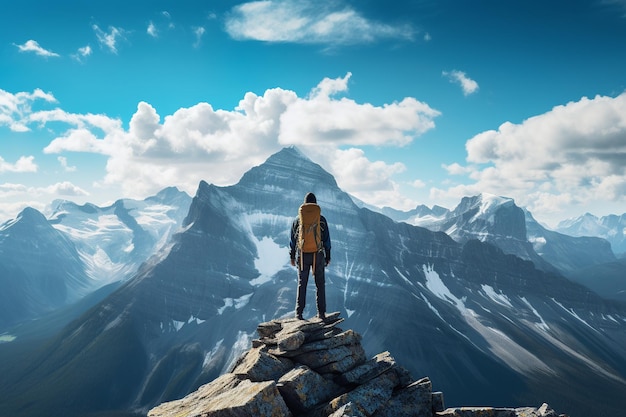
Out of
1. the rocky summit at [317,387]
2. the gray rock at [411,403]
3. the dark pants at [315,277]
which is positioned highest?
the dark pants at [315,277]

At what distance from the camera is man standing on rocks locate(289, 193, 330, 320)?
25.0m

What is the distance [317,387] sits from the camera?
1869 centimetres

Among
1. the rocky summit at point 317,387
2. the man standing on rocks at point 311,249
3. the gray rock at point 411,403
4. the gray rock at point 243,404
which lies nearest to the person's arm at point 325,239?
the man standing on rocks at point 311,249

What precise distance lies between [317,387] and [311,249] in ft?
28.6

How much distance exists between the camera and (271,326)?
2478 centimetres

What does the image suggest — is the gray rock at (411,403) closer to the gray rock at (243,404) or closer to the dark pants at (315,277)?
the gray rock at (243,404)

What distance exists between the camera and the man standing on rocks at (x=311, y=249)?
25.0m

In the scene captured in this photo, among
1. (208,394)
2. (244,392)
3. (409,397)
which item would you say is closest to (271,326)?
(208,394)

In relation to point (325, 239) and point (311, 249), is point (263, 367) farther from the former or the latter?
point (325, 239)

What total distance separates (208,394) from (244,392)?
460 centimetres

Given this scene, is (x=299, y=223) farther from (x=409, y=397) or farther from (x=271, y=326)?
(x=409, y=397)

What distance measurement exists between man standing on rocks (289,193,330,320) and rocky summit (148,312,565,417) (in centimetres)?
258

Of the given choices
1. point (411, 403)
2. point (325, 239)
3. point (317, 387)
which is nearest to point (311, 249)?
point (325, 239)

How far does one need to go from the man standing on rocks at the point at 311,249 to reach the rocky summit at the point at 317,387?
2.58 meters
